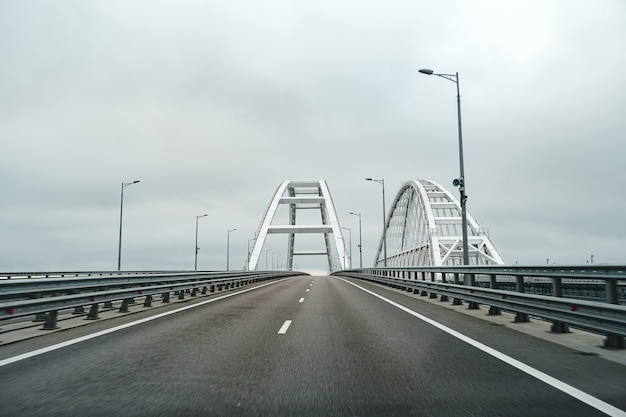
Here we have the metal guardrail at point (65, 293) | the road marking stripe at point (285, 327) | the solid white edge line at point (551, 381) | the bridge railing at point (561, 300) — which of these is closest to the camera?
the solid white edge line at point (551, 381)

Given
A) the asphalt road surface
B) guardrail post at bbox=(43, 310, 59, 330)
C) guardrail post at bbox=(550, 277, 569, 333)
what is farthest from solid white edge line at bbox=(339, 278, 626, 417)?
guardrail post at bbox=(43, 310, 59, 330)

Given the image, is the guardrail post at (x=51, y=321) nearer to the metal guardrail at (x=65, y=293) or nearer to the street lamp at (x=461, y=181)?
the metal guardrail at (x=65, y=293)

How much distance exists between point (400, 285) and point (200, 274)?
9764mm

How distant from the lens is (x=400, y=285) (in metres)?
24.0

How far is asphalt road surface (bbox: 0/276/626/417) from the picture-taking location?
4348 millimetres

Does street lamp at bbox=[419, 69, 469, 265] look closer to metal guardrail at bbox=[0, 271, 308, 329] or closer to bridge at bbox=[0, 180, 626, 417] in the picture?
bridge at bbox=[0, 180, 626, 417]

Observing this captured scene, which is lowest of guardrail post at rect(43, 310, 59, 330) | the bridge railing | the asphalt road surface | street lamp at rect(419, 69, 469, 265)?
the asphalt road surface

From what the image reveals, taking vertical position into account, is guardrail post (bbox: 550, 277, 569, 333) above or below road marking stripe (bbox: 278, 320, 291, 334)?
above

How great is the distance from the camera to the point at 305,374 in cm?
564

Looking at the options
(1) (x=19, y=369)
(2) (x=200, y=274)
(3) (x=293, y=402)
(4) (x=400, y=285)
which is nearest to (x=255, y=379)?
(3) (x=293, y=402)

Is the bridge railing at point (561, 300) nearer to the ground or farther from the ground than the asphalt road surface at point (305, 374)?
farther from the ground

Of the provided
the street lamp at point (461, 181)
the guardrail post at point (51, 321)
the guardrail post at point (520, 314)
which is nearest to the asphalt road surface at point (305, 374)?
the guardrail post at point (51, 321)

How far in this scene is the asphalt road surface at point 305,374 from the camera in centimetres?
435

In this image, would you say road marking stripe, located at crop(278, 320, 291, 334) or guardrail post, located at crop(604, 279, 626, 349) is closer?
guardrail post, located at crop(604, 279, 626, 349)
